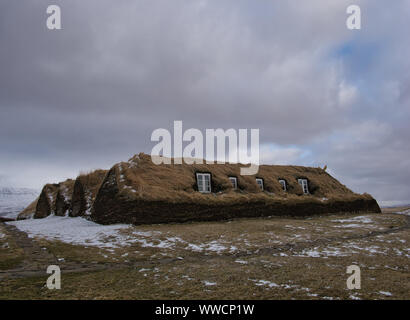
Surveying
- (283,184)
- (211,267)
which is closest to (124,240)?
(211,267)

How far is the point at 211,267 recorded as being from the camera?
749cm

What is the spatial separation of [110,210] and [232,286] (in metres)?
13.9

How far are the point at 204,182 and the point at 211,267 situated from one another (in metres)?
15.1

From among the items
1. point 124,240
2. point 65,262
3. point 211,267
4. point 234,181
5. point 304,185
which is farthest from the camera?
point 304,185

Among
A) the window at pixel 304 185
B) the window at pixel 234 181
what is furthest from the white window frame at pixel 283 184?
the window at pixel 234 181

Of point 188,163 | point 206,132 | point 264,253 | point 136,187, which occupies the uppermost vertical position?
point 206,132

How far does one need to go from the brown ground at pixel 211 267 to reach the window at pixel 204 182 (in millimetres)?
9228

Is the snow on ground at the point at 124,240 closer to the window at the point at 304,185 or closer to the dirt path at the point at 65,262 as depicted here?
the dirt path at the point at 65,262

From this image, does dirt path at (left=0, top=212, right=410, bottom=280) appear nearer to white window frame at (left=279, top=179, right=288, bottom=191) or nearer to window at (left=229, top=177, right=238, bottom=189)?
window at (left=229, top=177, right=238, bottom=189)

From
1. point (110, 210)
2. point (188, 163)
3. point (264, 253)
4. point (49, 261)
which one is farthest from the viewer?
point (188, 163)

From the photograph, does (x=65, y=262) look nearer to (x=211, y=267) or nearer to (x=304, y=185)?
(x=211, y=267)
